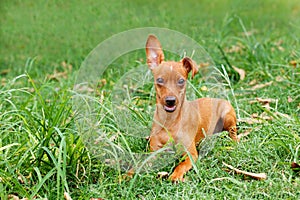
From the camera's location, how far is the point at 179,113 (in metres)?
3.78

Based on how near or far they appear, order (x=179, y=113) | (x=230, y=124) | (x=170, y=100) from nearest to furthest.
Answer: (x=170, y=100) → (x=179, y=113) → (x=230, y=124)

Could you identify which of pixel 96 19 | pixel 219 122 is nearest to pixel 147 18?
pixel 96 19

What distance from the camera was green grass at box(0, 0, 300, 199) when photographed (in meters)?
3.52

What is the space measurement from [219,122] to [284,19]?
4.11m

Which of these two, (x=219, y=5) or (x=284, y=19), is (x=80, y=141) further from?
(x=219, y=5)

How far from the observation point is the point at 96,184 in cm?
366

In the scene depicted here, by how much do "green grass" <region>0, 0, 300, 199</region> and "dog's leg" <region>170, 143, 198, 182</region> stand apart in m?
0.04

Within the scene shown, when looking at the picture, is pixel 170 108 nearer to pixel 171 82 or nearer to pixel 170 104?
pixel 170 104

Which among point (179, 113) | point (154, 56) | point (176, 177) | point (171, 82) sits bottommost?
point (176, 177)

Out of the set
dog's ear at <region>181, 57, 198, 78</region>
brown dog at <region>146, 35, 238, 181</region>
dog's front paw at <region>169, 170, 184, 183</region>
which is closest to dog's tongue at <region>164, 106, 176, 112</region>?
brown dog at <region>146, 35, 238, 181</region>

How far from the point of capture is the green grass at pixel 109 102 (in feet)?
11.5

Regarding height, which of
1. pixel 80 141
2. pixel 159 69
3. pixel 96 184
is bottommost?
pixel 96 184

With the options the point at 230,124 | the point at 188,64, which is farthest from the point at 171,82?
the point at 230,124

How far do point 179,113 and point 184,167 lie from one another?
0.35 m
